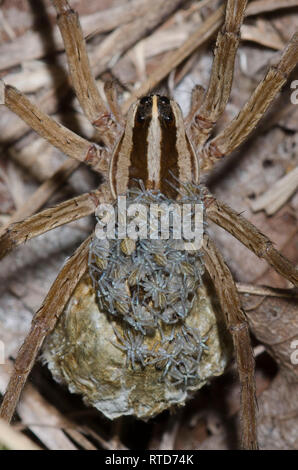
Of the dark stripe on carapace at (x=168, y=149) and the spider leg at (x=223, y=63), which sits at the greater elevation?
the spider leg at (x=223, y=63)

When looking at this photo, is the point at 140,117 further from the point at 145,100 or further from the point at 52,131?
the point at 52,131

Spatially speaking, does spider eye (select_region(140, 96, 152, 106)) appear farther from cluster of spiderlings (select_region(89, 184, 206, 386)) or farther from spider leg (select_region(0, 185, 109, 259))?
cluster of spiderlings (select_region(89, 184, 206, 386))

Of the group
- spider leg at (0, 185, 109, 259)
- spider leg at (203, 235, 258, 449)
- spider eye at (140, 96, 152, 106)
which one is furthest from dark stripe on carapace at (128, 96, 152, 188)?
spider leg at (203, 235, 258, 449)

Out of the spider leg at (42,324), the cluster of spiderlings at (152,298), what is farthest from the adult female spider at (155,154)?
the cluster of spiderlings at (152,298)

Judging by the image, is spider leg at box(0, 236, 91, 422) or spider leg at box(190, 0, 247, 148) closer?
spider leg at box(0, 236, 91, 422)

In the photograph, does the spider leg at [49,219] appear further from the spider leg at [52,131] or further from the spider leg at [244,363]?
the spider leg at [244,363]
